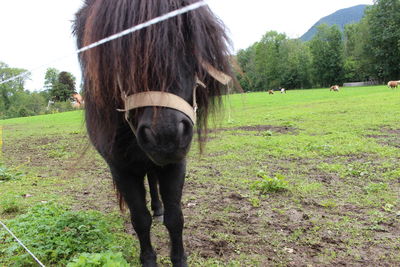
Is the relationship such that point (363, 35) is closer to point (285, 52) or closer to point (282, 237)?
point (282, 237)

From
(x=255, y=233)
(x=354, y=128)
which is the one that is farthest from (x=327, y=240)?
(x=354, y=128)

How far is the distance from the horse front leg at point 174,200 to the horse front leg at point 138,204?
167 millimetres

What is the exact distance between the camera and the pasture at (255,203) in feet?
7.93

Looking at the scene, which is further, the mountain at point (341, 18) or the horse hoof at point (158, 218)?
the mountain at point (341, 18)

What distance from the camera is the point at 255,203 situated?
3418 mm

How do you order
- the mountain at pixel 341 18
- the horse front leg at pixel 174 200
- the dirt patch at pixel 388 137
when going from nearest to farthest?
the horse front leg at pixel 174 200, the mountain at pixel 341 18, the dirt patch at pixel 388 137

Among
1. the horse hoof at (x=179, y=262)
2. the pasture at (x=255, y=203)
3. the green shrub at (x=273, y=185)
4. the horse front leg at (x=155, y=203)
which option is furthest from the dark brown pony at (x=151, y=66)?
the green shrub at (x=273, y=185)

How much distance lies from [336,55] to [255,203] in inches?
1292

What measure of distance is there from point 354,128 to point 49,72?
749 cm

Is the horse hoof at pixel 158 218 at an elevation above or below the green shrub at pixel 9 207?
below

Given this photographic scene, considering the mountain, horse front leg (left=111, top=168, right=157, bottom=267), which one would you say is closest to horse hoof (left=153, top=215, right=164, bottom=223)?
horse front leg (left=111, top=168, right=157, bottom=267)

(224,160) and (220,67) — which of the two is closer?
(220,67)

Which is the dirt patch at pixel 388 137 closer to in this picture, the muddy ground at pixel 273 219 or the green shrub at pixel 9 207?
the muddy ground at pixel 273 219

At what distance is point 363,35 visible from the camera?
54.7 ft
